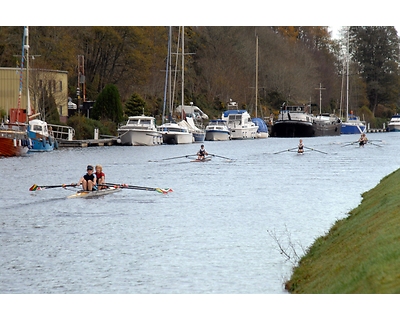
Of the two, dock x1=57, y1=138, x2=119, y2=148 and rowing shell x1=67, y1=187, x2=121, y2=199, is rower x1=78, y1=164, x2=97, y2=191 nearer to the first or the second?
rowing shell x1=67, y1=187, x2=121, y2=199

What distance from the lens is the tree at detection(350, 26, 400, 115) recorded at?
450ft

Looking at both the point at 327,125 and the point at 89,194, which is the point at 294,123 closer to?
the point at 327,125

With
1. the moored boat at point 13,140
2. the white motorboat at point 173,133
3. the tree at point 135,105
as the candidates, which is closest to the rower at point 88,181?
the moored boat at point 13,140

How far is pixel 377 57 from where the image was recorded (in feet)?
465

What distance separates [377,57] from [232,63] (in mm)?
35331

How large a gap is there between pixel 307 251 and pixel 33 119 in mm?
52905

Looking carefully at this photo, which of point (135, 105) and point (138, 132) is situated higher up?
point (135, 105)

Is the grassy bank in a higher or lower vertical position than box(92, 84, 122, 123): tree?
lower

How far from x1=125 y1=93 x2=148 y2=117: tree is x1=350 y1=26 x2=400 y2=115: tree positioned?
5327cm

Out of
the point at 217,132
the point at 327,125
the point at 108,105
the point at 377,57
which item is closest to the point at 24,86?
the point at 108,105

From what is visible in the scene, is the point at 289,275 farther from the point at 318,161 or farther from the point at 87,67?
the point at 87,67

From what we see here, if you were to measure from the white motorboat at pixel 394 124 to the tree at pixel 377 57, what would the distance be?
14.9 feet

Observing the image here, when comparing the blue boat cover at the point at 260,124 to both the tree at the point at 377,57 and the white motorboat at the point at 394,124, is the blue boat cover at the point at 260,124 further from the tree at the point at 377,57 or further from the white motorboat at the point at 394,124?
the white motorboat at the point at 394,124

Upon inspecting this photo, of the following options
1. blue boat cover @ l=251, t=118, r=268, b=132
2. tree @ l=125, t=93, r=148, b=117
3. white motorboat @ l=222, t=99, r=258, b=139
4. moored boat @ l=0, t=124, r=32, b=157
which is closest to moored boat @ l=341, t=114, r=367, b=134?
blue boat cover @ l=251, t=118, r=268, b=132
